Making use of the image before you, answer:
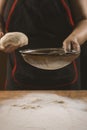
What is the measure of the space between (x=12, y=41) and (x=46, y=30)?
0.14 m

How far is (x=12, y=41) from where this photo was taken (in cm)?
107

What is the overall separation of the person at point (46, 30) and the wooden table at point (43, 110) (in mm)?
141

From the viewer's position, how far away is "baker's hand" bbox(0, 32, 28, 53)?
1.07 meters

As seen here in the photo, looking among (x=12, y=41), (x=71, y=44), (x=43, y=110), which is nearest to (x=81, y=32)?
(x=71, y=44)

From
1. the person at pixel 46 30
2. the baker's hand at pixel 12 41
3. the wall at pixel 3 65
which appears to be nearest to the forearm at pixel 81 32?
the person at pixel 46 30

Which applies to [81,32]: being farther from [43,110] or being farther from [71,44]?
Answer: [43,110]

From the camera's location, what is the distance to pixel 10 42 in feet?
3.50

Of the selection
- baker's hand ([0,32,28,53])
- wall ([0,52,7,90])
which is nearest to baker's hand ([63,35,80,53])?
baker's hand ([0,32,28,53])

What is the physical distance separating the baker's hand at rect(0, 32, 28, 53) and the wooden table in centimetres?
19

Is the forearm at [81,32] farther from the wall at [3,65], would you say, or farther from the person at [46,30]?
the wall at [3,65]

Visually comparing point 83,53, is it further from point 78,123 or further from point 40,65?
point 78,123

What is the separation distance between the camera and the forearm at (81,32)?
108 cm

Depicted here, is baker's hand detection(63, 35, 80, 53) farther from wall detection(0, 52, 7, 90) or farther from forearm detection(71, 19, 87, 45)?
wall detection(0, 52, 7, 90)

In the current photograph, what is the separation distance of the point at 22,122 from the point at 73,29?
19.0 inches
